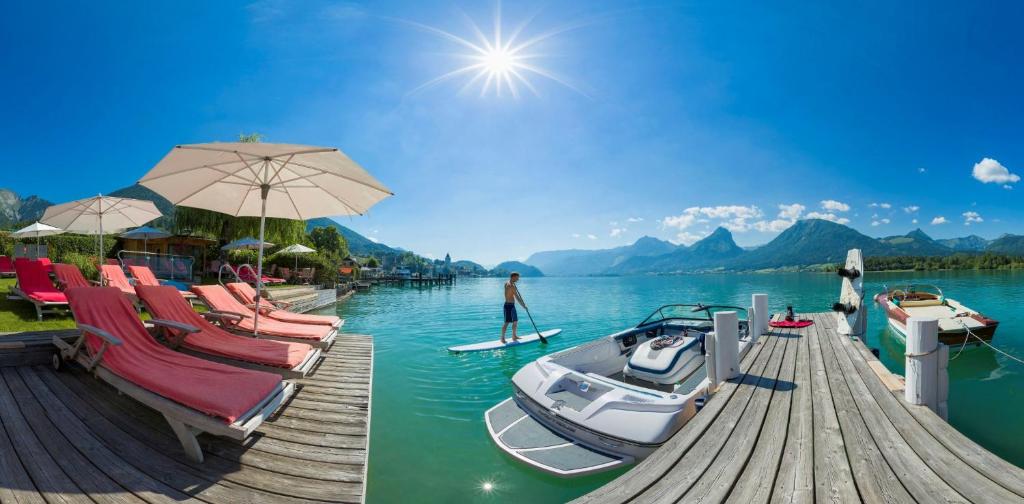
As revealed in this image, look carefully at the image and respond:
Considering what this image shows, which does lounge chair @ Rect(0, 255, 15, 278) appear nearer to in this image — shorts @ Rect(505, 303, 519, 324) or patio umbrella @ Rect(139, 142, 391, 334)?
patio umbrella @ Rect(139, 142, 391, 334)

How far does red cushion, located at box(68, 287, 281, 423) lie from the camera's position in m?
2.81

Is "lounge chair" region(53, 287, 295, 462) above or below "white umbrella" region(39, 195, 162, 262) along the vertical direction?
below

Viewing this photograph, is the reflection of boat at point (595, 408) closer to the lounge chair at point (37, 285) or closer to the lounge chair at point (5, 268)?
the lounge chair at point (37, 285)

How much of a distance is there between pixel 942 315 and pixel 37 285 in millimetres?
22706

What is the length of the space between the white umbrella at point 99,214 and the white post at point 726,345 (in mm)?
11507

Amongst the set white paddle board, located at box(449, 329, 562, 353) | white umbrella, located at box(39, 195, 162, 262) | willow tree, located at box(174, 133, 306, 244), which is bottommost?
Result: white paddle board, located at box(449, 329, 562, 353)

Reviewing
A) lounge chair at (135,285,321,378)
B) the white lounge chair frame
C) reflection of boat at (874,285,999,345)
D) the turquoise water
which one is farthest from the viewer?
reflection of boat at (874,285,999,345)

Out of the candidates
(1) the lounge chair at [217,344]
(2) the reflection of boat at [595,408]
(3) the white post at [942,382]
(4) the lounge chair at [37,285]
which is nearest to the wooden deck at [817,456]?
(3) the white post at [942,382]

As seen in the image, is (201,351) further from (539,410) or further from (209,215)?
(209,215)

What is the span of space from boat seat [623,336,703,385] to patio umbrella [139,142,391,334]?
4.83 meters

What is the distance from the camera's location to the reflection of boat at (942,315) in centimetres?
1041

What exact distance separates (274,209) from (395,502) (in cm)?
531

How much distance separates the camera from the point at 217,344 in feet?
15.1

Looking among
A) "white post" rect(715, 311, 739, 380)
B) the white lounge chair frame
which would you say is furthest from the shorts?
the white lounge chair frame
